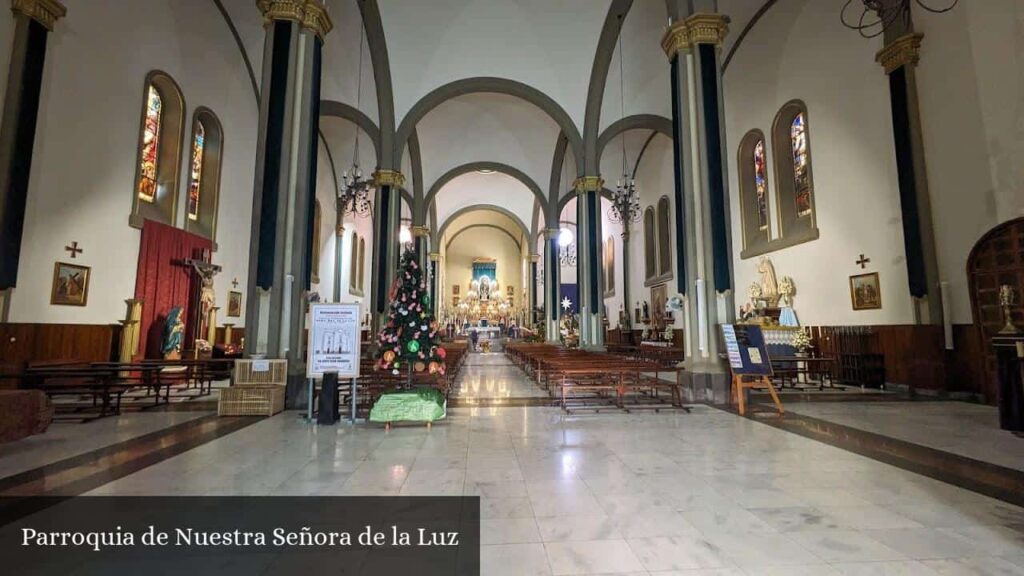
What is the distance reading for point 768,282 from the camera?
34.5 feet

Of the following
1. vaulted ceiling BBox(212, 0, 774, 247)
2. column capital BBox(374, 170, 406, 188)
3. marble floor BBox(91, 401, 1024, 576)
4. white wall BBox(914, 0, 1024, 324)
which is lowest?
marble floor BBox(91, 401, 1024, 576)

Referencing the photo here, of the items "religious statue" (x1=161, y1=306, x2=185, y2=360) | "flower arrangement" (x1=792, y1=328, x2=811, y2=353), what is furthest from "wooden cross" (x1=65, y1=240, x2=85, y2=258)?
"flower arrangement" (x1=792, y1=328, x2=811, y2=353)

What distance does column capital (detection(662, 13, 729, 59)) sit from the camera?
6.75 meters

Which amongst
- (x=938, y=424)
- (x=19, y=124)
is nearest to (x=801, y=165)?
(x=938, y=424)

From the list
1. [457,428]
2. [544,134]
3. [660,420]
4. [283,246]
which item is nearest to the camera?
[457,428]

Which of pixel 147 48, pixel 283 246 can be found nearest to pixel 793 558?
pixel 283 246

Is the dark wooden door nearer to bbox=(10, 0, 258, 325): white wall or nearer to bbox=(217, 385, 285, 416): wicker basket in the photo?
bbox=(217, 385, 285, 416): wicker basket

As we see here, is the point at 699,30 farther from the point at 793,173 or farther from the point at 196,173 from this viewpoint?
the point at 196,173

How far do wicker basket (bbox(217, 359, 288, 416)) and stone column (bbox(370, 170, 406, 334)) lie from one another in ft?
19.3

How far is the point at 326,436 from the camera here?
4316mm

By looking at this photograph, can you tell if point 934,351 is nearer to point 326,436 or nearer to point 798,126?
point 798,126

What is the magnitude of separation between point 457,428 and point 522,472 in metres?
1.66

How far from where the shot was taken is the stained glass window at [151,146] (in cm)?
912

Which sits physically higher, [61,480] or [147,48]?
[147,48]
